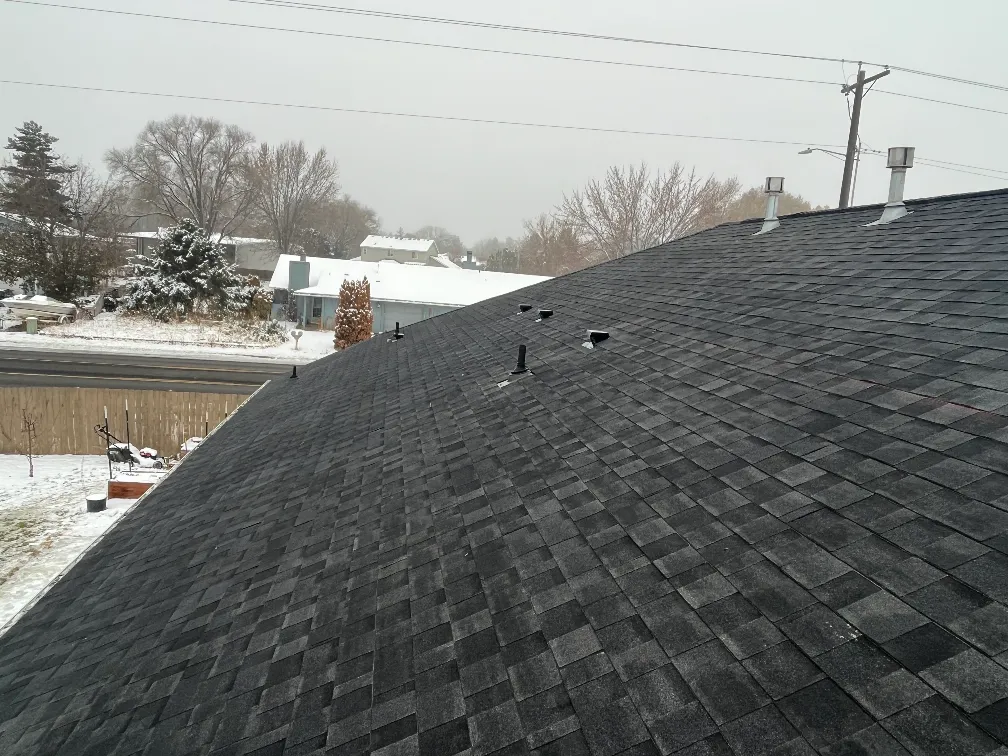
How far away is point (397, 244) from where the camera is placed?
6794 centimetres

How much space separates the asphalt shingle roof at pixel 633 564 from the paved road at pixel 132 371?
63.2ft

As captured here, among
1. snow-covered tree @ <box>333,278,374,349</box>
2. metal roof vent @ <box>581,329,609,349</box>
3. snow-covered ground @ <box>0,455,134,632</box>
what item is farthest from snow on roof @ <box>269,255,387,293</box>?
metal roof vent @ <box>581,329,609,349</box>

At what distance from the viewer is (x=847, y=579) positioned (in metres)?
2.33

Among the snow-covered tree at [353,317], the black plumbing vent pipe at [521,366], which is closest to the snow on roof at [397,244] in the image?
the snow-covered tree at [353,317]

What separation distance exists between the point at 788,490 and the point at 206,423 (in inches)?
761

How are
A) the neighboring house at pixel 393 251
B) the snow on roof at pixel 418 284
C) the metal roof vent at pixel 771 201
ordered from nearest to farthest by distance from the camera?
the metal roof vent at pixel 771 201 → the snow on roof at pixel 418 284 → the neighboring house at pixel 393 251

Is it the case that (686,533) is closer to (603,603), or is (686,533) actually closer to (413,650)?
(603,603)

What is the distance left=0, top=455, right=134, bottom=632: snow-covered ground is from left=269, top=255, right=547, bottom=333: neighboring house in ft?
76.8

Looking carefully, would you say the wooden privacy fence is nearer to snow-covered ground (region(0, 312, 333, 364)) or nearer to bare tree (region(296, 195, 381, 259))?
snow-covered ground (region(0, 312, 333, 364))

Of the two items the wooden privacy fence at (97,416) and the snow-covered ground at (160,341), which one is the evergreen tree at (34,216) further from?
the wooden privacy fence at (97,416)

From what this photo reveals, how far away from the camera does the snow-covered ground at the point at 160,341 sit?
30.9 metres

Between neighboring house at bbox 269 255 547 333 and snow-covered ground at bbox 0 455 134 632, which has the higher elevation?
neighboring house at bbox 269 255 547 333

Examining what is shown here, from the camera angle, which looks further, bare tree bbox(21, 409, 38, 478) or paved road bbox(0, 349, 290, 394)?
paved road bbox(0, 349, 290, 394)

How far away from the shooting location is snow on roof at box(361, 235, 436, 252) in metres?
66.9
